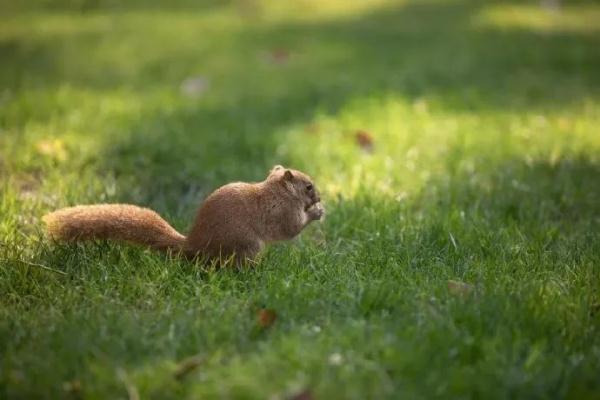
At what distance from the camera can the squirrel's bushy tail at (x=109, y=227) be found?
2.86 m

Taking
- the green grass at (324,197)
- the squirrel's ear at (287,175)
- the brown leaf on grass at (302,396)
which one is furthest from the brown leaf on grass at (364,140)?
the brown leaf on grass at (302,396)

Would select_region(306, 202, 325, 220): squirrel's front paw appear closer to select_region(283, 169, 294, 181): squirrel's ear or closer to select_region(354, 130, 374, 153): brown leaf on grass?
select_region(283, 169, 294, 181): squirrel's ear

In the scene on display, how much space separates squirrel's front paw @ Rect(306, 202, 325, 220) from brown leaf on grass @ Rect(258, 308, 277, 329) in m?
0.83

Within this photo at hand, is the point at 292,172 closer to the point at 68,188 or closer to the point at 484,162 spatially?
the point at 68,188

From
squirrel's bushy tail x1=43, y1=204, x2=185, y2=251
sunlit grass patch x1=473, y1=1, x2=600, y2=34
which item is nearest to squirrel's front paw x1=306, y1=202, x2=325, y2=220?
squirrel's bushy tail x1=43, y1=204, x2=185, y2=251

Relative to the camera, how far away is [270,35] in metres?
7.80

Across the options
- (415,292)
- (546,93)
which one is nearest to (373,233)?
(415,292)

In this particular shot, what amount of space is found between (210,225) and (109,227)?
436mm

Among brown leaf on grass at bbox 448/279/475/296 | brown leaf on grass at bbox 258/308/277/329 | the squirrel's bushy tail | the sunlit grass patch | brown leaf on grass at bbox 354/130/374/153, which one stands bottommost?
brown leaf on grass at bbox 448/279/475/296

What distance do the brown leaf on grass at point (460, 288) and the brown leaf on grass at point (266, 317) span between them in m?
0.68

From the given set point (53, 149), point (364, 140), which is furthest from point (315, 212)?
point (53, 149)

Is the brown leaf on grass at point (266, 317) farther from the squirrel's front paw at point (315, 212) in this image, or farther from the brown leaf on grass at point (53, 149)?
the brown leaf on grass at point (53, 149)

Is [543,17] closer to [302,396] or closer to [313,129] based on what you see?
[313,129]

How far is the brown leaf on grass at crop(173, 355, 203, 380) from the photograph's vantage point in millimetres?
2068
